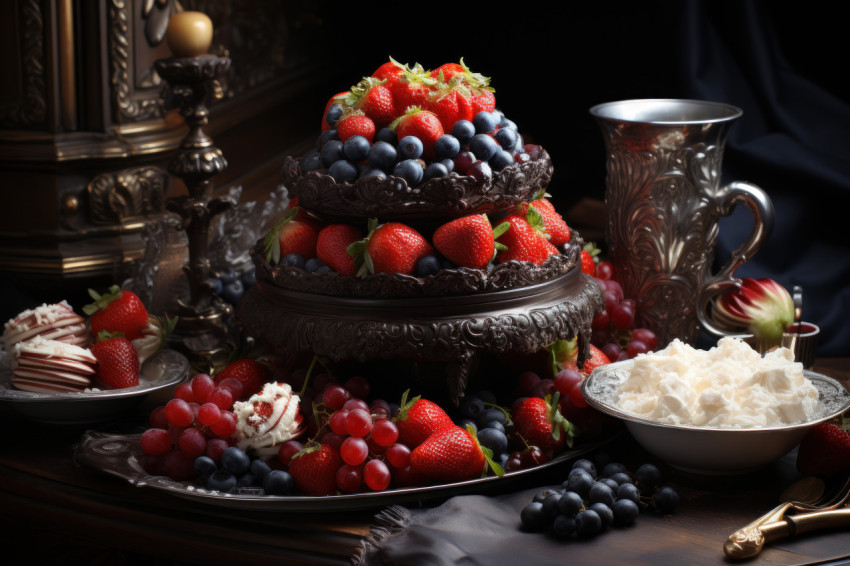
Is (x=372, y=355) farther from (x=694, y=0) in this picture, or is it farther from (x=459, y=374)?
(x=694, y=0)

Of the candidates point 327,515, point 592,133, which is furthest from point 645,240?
point 592,133

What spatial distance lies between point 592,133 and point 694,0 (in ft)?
2.05

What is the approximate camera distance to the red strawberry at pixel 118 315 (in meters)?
1.52

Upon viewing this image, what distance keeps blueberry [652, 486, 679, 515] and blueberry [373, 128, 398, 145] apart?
0.57m

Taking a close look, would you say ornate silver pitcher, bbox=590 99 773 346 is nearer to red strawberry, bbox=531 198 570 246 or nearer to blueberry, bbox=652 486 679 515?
red strawberry, bbox=531 198 570 246

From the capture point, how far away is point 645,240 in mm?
1741

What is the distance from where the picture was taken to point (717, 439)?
1.20m

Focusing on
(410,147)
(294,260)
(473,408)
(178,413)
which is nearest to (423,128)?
(410,147)

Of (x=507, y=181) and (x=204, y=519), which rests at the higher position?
(x=507, y=181)

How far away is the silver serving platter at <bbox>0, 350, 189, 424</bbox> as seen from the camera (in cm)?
136

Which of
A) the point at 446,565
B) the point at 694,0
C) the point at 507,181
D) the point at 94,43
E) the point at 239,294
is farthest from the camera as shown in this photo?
the point at 694,0

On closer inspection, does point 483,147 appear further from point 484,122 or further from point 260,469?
point 260,469

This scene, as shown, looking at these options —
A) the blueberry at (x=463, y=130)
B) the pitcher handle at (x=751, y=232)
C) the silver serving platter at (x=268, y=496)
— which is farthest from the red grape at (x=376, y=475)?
the pitcher handle at (x=751, y=232)

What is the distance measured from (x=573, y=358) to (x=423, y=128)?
44cm
